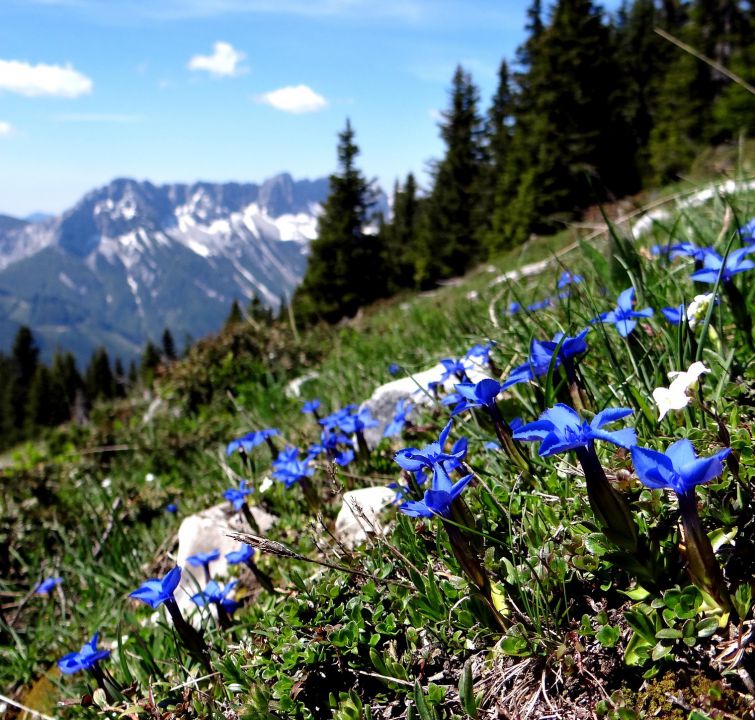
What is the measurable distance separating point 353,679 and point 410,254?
58.8m

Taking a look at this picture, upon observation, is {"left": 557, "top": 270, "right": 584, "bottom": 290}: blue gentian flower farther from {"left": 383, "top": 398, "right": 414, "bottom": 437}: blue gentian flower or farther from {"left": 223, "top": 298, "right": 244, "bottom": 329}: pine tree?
{"left": 223, "top": 298, "right": 244, "bottom": 329}: pine tree

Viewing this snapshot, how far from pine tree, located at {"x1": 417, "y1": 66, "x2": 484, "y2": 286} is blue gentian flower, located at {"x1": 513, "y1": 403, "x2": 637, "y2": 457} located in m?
49.6

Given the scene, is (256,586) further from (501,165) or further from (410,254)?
(410,254)

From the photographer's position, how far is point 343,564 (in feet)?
6.58

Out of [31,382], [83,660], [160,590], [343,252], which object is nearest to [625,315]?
[160,590]

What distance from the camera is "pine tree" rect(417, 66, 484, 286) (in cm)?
5025

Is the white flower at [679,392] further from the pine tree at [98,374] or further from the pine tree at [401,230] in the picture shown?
the pine tree at [98,374]

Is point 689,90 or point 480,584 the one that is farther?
point 689,90

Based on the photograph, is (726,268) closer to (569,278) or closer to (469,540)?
(569,278)

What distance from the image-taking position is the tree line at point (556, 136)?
3409 centimetres

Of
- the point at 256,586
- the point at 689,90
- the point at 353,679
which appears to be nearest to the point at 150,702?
the point at 353,679

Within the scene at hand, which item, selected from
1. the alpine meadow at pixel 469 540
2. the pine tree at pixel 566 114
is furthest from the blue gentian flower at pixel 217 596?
the pine tree at pixel 566 114

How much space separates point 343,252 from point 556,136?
16.1 metres

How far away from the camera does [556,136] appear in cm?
3666
